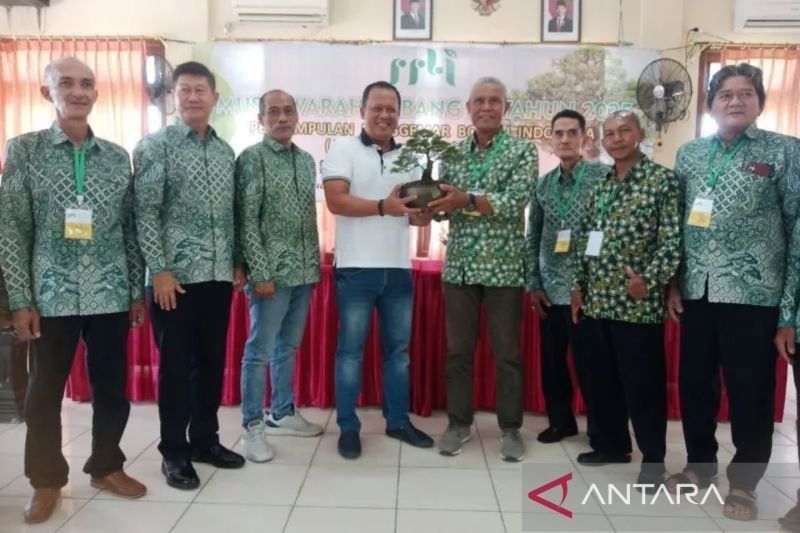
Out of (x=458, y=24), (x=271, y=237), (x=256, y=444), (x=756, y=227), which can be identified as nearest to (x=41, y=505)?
(x=256, y=444)

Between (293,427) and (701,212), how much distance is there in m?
2.00

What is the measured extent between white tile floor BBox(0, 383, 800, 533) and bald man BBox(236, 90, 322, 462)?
27 cm

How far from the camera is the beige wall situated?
447 centimetres

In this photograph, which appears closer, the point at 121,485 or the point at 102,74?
the point at 121,485

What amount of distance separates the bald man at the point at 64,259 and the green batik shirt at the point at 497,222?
50.5 inches

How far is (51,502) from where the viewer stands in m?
2.00

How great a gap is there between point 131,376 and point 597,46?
3.91m

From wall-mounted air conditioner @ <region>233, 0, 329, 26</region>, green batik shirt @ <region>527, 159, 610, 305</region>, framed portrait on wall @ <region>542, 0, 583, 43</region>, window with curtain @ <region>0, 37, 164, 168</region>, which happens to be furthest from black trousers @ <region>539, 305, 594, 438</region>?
window with curtain @ <region>0, 37, 164, 168</region>

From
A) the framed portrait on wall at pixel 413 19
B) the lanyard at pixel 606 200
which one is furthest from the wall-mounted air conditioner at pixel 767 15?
the lanyard at pixel 606 200

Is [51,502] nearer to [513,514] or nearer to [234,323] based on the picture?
[234,323]

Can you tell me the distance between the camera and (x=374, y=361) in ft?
10.7

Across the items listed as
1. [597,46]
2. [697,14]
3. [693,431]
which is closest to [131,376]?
[693,431]

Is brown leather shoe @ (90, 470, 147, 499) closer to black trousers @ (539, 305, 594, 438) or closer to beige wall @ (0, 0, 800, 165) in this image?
black trousers @ (539, 305, 594, 438)

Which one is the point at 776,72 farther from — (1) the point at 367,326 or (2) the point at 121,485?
(2) the point at 121,485
